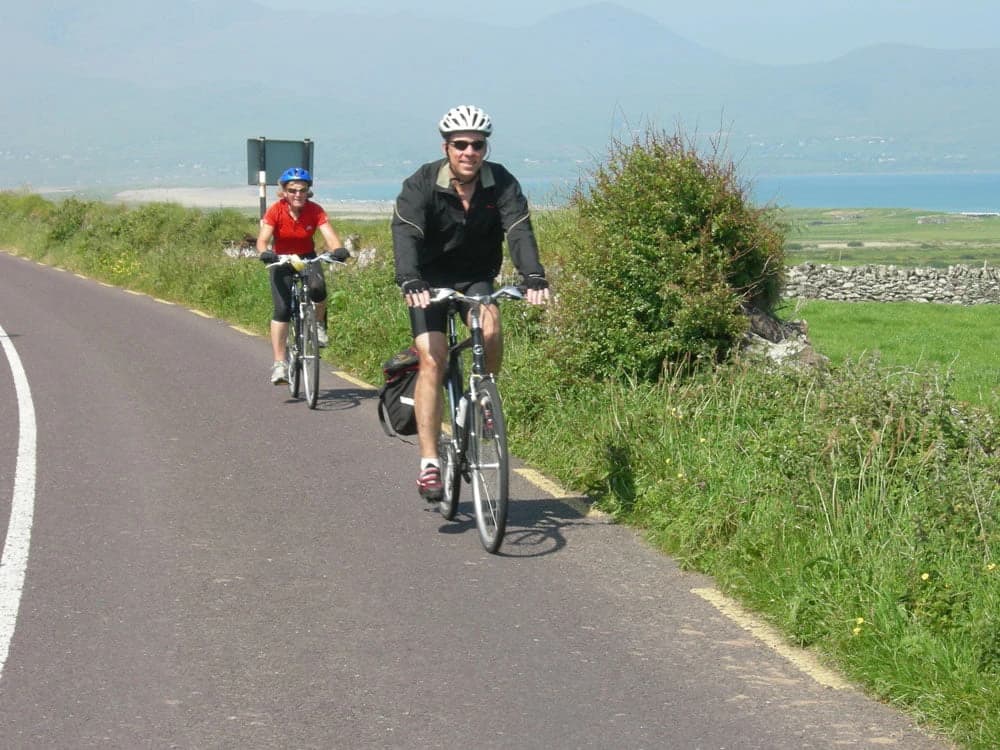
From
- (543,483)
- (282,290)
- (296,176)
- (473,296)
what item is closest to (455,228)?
(473,296)

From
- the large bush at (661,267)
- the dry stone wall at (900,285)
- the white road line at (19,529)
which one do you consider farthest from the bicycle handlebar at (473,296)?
the dry stone wall at (900,285)

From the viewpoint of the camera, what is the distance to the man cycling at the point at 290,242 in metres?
12.4

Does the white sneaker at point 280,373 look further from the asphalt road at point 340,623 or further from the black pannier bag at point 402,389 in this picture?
the black pannier bag at point 402,389

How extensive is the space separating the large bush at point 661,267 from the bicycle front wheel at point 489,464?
9.86 ft

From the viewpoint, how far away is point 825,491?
7438 mm

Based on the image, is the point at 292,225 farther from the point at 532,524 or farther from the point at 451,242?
the point at 532,524

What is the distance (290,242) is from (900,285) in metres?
30.4

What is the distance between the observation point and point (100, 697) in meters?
5.44

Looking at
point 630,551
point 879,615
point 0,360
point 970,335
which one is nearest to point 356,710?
point 879,615

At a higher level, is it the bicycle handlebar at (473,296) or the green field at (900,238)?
the bicycle handlebar at (473,296)

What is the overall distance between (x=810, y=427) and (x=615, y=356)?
9.34 ft

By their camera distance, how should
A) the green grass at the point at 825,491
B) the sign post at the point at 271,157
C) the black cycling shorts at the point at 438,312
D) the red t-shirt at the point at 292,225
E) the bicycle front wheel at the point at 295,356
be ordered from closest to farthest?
1. the green grass at the point at 825,491
2. the black cycling shorts at the point at 438,312
3. the red t-shirt at the point at 292,225
4. the bicycle front wheel at the point at 295,356
5. the sign post at the point at 271,157

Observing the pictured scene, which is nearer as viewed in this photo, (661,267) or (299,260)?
(661,267)

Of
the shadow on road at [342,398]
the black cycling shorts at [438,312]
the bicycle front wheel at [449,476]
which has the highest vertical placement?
the black cycling shorts at [438,312]
